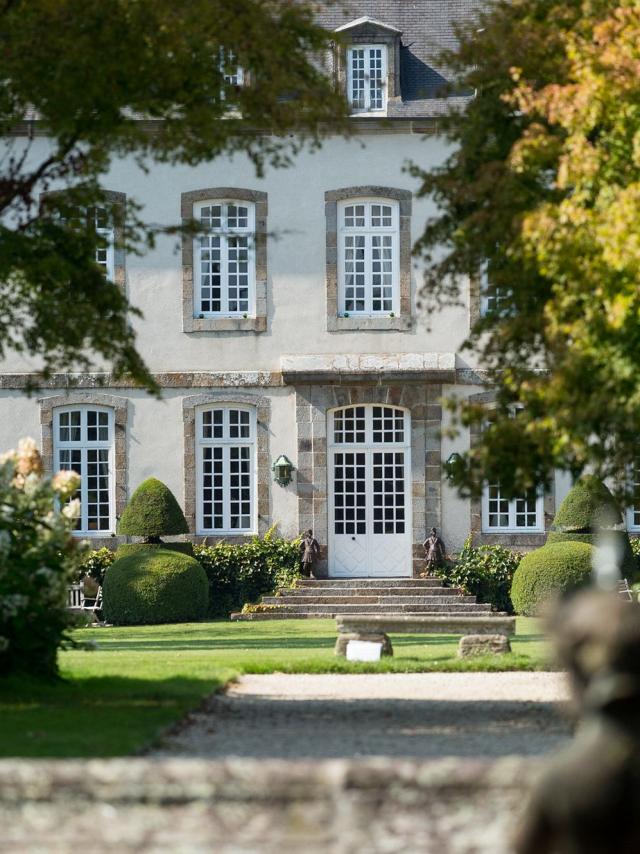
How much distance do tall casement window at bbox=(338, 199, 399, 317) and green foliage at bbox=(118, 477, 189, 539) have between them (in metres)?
3.95

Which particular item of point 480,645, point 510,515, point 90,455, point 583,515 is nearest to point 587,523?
point 583,515

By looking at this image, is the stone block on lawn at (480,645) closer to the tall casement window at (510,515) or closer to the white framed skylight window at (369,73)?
the tall casement window at (510,515)

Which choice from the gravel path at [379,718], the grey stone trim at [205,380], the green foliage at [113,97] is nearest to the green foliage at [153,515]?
the grey stone trim at [205,380]

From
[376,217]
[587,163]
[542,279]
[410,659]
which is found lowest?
[410,659]

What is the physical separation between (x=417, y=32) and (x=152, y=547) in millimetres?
9084

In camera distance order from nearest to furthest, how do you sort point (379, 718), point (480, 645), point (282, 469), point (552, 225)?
1. point (552, 225)
2. point (379, 718)
3. point (480, 645)
4. point (282, 469)

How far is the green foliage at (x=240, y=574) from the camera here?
22.4m

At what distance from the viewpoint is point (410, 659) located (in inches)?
560

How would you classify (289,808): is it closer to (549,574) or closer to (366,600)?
(549,574)

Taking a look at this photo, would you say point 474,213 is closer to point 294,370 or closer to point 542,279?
point 542,279

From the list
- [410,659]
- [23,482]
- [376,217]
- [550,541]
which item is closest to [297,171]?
[376,217]

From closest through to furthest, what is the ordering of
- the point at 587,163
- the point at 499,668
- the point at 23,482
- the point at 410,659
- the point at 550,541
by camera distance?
1. the point at 587,163
2. the point at 23,482
3. the point at 499,668
4. the point at 410,659
5. the point at 550,541

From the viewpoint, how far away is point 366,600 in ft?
71.5

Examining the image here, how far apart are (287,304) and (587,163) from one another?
13824 millimetres
